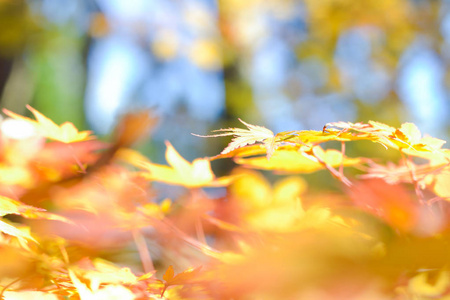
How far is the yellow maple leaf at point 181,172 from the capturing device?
0.35 m

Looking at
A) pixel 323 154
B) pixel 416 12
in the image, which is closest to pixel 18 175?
pixel 323 154

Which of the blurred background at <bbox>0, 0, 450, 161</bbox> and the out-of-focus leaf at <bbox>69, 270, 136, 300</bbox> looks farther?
the blurred background at <bbox>0, 0, 450, 161</bbox>

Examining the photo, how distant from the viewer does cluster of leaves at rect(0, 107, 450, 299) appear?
0.60ft

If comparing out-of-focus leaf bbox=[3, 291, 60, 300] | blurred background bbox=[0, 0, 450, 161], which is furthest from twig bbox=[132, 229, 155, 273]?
blurred background bbox=[0, 0, 450, 161]

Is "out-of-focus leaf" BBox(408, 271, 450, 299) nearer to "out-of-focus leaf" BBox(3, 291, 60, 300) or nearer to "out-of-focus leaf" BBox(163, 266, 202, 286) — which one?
"out-of-focus leaf" BBox(163, 266, 202, 286)

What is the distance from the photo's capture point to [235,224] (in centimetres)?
38

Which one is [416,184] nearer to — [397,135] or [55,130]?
[397,135]

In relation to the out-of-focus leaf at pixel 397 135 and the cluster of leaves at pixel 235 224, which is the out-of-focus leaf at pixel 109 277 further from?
the out-of-focus leaf at pixel 397 135

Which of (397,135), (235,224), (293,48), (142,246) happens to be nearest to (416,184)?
(397,135)

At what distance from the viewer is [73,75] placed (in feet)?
21.3

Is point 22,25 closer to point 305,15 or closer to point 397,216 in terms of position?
point 305,15

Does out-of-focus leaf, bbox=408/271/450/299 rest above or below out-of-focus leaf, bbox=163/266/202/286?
below

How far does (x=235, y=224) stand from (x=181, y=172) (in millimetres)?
77

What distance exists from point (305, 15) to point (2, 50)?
1.89 m
